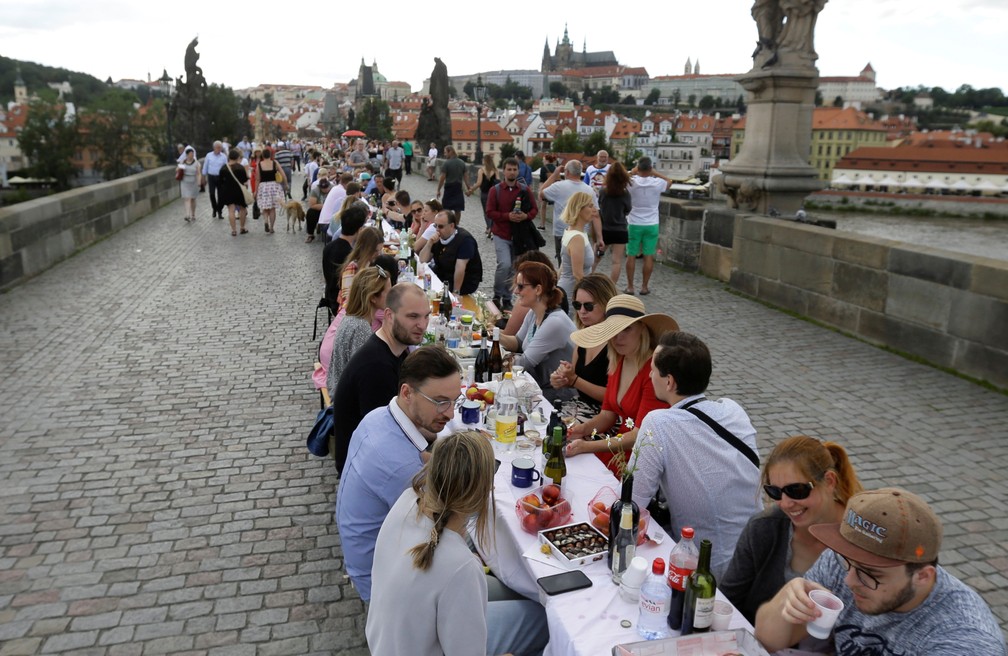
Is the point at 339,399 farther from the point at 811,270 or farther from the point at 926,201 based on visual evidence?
the point at 926,201

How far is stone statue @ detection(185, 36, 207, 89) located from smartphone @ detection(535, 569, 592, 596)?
1456 inches

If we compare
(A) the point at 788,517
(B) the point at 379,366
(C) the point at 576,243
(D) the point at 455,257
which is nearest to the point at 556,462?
(B) the point at 379,366

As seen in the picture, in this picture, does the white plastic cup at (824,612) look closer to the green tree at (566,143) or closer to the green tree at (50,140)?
the green tree at (50,140)

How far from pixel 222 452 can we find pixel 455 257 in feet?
10.4

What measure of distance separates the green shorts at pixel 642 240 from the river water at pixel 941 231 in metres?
2.07

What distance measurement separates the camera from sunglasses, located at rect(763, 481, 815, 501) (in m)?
2.45

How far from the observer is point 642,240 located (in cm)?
1000

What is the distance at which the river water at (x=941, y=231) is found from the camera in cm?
1005

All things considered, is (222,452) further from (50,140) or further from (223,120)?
(50,140)

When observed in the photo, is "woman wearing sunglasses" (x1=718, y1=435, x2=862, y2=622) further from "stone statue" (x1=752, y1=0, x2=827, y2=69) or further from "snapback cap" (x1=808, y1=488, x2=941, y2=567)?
"stone statue" (x1=752, y1=0, x2=827, y2=69)

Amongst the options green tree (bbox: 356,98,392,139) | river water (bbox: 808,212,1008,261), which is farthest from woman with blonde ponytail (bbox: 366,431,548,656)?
green tree (bbox: 356,98,392,139)

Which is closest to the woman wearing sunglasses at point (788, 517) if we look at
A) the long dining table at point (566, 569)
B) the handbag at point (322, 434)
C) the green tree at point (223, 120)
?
the long dining table at point (566, 569)

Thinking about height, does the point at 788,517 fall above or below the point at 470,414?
above

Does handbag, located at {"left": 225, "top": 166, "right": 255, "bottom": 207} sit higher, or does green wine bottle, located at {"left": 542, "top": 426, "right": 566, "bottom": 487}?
handbag, located at {"left": 225, "top": 166, "right": 255, "bottom": 207}
